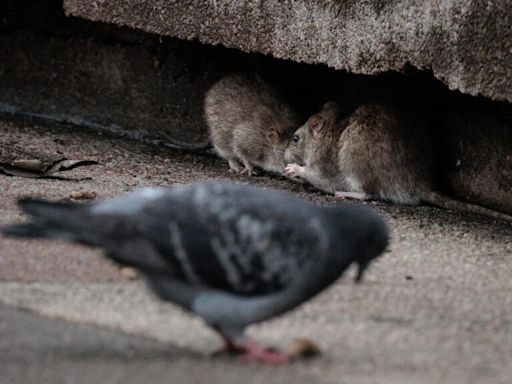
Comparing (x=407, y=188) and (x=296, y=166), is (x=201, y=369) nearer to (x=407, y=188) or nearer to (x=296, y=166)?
(x=407, y=188)

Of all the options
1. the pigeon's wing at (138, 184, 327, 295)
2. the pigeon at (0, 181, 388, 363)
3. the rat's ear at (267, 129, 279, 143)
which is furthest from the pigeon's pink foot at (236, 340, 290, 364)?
the rat's ear at (267, 129, 279, 143)

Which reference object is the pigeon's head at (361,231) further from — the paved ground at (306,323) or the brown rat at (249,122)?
the brown rat at (249,122)

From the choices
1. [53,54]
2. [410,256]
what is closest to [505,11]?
[410,256]

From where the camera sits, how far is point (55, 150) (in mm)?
7562

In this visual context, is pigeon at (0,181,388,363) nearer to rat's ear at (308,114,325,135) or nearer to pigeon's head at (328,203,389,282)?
pigeon's head at (328,203,389,282)

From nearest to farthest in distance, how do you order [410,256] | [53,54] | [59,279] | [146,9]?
[59,279] < [410,256] < [146,9] < [53,54]

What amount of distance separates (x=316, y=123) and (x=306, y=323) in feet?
11.5

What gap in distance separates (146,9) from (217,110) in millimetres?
1054

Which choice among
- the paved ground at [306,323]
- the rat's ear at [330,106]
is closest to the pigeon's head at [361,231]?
the paved ground at [306,323]

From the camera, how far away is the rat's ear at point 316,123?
755cm

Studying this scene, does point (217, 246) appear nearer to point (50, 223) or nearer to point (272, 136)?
point (50, 223)

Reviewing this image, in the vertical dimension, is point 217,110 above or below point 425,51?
below

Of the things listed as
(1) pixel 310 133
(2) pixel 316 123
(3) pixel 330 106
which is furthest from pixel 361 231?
(1) pixel 310 133

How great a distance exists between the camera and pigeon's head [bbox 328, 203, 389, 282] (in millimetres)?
3795
